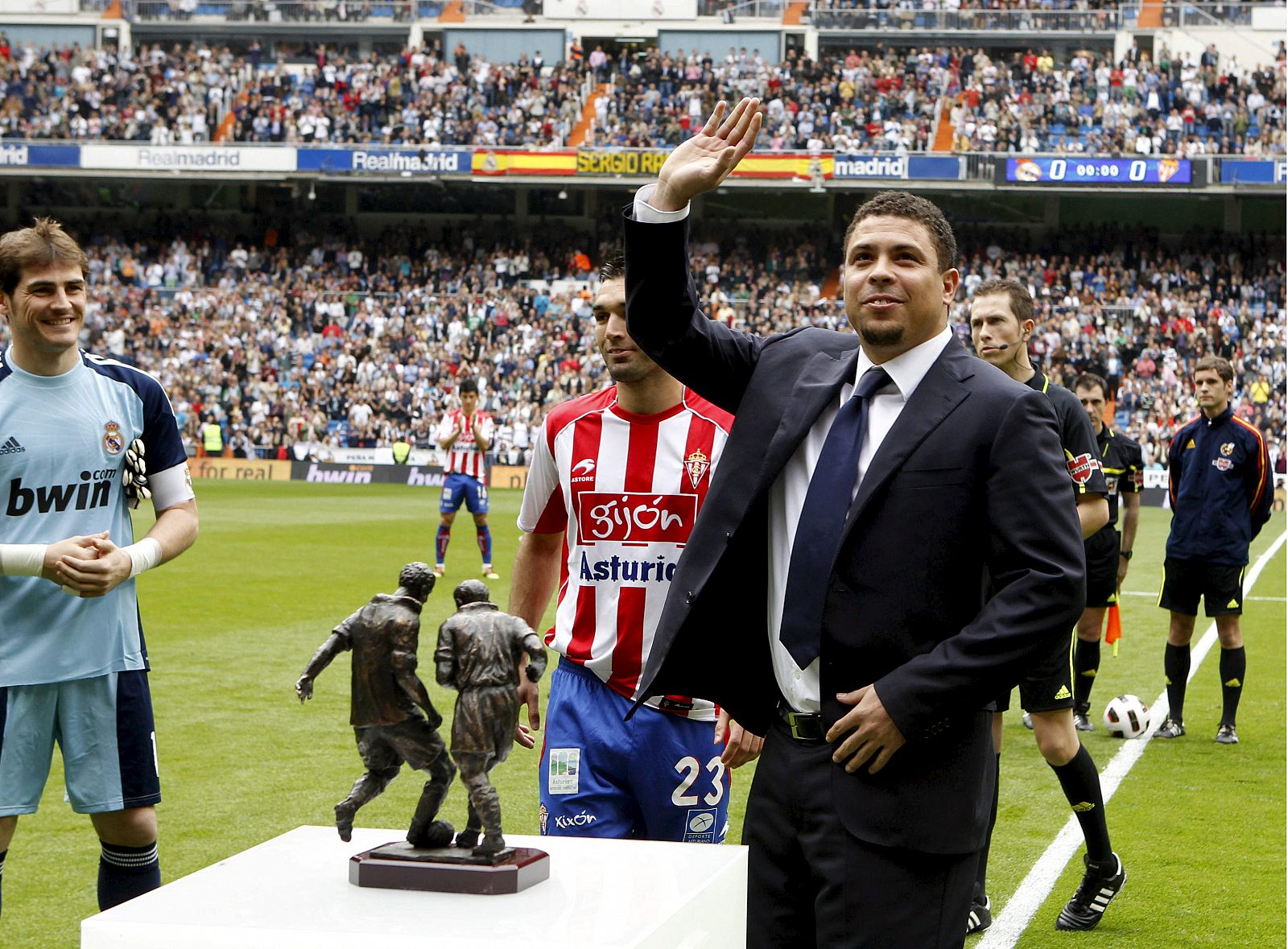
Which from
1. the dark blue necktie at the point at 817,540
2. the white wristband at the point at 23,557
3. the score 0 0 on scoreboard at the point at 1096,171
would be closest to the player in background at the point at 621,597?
the dark blue necktie at the point at 817,540


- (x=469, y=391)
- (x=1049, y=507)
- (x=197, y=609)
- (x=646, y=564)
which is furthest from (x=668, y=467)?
(x=469, y=391)

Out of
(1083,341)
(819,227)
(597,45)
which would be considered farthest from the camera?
(597,45)

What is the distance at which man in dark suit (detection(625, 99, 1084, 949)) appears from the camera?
2.82m

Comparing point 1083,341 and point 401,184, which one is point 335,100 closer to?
point 401,184

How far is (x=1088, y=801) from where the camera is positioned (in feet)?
18.2

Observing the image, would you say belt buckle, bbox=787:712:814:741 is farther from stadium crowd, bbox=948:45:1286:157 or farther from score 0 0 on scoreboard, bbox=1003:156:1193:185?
stadium crowd, bbox=948:45:1286:157

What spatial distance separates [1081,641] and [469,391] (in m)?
7.86

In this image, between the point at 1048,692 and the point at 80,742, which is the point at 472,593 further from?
the point at 1048,692

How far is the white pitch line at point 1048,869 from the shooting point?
5.44 meters

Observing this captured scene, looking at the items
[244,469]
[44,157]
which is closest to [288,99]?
[44,157]

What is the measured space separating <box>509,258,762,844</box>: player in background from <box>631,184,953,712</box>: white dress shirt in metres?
0.85

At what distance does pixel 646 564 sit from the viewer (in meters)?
4.18

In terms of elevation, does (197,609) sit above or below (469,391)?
below

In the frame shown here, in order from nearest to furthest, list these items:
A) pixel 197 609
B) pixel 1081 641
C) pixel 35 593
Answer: pixel 35 593 → pixel 1081 641 → pixel 197 609
